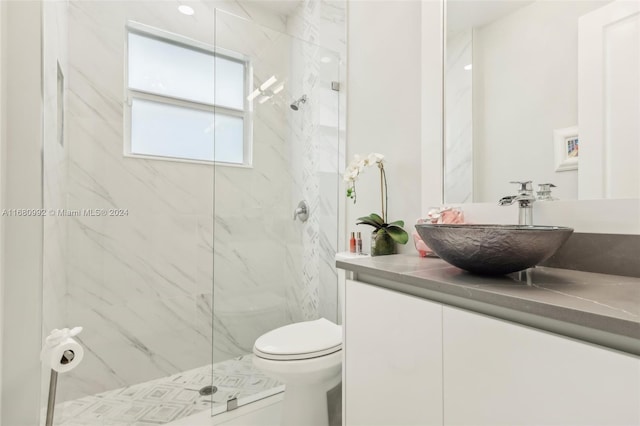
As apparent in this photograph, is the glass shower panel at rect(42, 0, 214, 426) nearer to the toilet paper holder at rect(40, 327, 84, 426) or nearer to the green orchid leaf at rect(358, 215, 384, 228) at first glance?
the toilet paper holder at rect(40, 327, 84, 426)

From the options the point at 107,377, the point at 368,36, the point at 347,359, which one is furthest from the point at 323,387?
the point at 368,36

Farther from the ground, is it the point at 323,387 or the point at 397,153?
the point at 397,153

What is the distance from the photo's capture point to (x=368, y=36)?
1.69 meters

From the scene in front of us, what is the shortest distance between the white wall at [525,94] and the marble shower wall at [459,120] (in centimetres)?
3

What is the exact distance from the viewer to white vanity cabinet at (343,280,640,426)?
495 millimetres

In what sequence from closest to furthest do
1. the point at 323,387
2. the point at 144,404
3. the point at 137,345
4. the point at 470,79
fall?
1. the point at 470,79
2. the point at 323,387
3. the point at 144,404
4. the point at 137,345

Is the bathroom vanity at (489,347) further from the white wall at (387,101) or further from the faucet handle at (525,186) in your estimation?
the white wall at (387,101)

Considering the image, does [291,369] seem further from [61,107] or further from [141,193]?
[61,107]

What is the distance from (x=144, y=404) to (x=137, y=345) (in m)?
0.36

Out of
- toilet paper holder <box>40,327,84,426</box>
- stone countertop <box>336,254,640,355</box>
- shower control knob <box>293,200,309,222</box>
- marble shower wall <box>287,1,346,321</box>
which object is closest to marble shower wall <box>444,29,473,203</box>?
stone countertop <box>336,254,640,355</box>

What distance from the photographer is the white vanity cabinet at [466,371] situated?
49 centimetres

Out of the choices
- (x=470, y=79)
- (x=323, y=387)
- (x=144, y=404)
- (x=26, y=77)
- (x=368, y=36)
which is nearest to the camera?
(x=26, y=77)

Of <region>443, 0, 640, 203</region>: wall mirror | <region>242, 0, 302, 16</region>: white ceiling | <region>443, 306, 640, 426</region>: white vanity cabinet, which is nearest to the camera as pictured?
<region>443, 306, 640, 426</region>: white vanity cabinet

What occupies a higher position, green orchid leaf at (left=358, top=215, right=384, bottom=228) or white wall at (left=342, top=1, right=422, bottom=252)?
white wall at (left=342, top=1, right=422, bottom=252)
